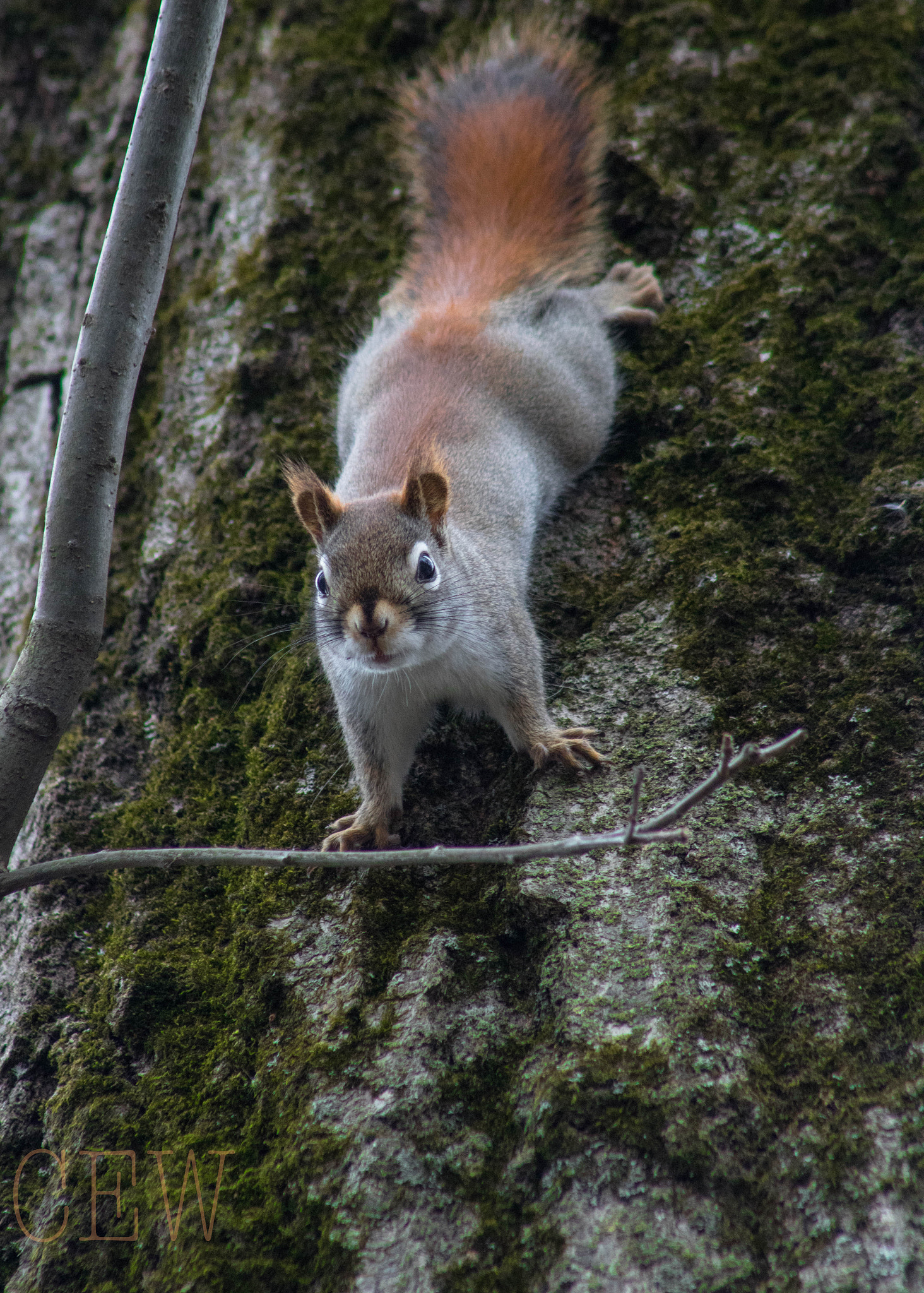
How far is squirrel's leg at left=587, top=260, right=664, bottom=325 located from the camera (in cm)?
315

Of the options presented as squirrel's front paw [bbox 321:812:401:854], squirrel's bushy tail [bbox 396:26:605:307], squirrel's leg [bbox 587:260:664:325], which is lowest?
squirrel's front paw [bbox 321:812:401:854]

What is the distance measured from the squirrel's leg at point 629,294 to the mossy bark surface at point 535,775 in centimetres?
7

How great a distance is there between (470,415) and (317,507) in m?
0.77

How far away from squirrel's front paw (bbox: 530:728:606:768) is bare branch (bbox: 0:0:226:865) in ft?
3.28

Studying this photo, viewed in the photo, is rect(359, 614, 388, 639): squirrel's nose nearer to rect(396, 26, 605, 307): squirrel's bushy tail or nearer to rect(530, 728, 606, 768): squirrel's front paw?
rect(530, 728, 606, 768): squirrel's front paw

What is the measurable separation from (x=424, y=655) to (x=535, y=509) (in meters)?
0.89

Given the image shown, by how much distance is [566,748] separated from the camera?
2.18 metres

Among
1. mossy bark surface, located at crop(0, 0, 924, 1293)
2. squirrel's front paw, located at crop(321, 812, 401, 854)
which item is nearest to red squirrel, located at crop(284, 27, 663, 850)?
squirrel's front paw, located at crop(321, 812, 401, 854)

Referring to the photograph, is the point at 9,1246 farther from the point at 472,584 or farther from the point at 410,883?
the point at 472,584

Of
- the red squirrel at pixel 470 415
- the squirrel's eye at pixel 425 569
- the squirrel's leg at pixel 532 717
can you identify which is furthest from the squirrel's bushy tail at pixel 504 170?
the squirrel's leg at pixel 532 717

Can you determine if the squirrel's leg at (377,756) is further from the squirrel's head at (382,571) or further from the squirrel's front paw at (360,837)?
the squirrel's head at (382,571)

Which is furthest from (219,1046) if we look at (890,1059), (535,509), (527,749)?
(535,509)

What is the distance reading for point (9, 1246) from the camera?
181cm

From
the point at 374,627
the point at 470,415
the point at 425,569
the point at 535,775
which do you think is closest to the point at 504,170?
the point at 470,415
